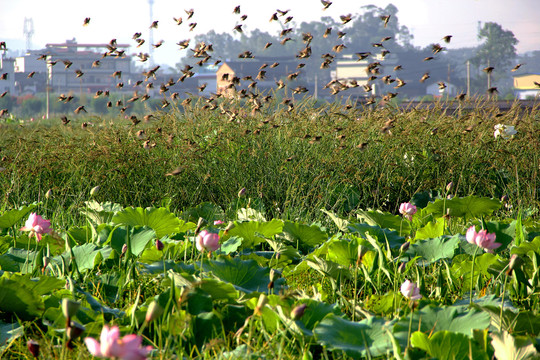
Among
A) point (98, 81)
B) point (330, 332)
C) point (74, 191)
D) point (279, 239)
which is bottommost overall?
point (98, 81)

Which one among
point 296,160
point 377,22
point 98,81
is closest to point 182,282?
point 296,160

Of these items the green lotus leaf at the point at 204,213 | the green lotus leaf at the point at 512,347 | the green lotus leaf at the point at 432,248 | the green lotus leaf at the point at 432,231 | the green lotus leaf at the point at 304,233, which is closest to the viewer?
the green lotus leaf at the point at 512,347

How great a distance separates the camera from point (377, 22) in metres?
99.1

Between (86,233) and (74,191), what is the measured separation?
1966 mm

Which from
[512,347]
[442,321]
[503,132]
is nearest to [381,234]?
[442,321]

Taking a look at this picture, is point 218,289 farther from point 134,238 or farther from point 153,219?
point 153,219

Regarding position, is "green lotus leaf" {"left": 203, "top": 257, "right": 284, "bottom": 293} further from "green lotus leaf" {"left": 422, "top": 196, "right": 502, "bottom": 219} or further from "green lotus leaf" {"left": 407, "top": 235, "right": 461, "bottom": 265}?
"green lotus leaf" {"left": 422, "top": 196, "right": 502, "bottom": 219}

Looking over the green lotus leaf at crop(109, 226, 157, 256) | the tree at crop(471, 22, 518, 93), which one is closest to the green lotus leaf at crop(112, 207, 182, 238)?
the green lotus leaf at crop(109, 226, 157, 256)

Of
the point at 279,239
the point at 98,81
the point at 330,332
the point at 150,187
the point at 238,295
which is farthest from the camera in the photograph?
the point at 98,81

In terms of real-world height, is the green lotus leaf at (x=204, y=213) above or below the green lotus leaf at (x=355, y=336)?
below

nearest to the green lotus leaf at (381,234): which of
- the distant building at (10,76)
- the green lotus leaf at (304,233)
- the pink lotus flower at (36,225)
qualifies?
the green lotus leaf at (304,233)

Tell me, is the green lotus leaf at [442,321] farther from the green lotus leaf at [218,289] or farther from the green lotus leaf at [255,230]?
the green lotus leaf at [255,230]

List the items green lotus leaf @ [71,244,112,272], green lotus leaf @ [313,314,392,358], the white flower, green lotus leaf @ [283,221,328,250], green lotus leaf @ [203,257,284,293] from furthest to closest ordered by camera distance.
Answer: the white flower → green lotus leaf @ [283,221,328,250] → green lotus leaf @ [71,244,112,272] → green lotus leaf @ [203,257,284,293] → green lotus leaf @ [313,314,392,358]

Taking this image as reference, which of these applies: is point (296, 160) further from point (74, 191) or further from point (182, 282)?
point (182, 282)
